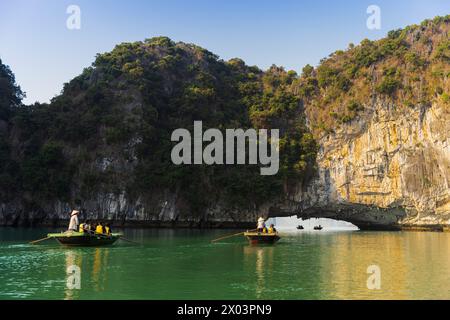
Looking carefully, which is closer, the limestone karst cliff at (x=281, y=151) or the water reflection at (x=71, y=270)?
the water reflection at (x=71, y=270)

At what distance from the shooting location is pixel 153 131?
46438 mm

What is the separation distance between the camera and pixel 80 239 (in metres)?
22.6

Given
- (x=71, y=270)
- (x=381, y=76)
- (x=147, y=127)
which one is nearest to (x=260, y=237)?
(x=71, y=270)

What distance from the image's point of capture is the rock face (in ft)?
134

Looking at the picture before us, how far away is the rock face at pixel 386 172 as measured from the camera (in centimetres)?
4088

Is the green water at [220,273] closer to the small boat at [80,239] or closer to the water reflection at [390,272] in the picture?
the water reflection at [390,272]

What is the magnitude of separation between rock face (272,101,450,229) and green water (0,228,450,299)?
19.8 metres

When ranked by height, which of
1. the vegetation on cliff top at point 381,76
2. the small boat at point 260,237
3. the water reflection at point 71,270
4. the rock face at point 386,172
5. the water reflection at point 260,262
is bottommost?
the water reflection at point 260,262

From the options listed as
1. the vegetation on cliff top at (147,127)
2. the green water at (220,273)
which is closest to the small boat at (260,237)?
the green water at (220,273)

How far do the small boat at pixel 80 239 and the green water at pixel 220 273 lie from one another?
1.74 ft

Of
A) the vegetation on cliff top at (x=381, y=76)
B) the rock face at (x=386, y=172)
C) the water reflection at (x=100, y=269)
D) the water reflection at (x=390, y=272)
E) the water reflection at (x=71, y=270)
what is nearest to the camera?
the water reflection at (x=71, y=270)

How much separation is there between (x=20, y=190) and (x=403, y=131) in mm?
37810

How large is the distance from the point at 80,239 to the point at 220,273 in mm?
10506

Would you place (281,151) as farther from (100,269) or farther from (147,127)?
(100,269)
